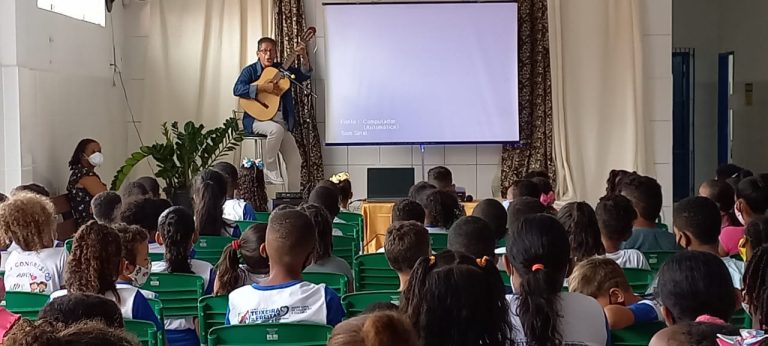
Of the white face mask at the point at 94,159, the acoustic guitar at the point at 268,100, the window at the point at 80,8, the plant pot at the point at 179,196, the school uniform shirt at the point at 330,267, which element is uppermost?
the window at the point at 80,8

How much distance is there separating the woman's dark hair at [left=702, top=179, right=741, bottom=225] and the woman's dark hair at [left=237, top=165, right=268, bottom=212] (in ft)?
12.3

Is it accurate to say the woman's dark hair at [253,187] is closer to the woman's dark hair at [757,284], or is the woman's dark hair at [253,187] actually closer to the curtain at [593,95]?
the curtain at [593,95]

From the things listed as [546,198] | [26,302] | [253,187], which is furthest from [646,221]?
[253,187]

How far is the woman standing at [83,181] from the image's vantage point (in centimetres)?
700

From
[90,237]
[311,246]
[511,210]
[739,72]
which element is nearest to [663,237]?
[511,210]

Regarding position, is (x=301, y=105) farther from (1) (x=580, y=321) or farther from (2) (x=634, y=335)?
A: (1) (x=580, y=321)

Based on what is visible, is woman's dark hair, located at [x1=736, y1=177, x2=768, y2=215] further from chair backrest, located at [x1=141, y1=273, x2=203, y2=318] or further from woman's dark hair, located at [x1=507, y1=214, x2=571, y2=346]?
chair backrest, located at [x1=141, y1=273, x2=203, y2=318]

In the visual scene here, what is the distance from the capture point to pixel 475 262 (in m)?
2.60

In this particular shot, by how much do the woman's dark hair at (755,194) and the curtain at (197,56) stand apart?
5.26 meters

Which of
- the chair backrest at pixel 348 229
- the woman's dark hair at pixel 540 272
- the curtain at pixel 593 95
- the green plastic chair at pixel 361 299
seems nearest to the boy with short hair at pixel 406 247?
the green plastic chair at pixel 361 299

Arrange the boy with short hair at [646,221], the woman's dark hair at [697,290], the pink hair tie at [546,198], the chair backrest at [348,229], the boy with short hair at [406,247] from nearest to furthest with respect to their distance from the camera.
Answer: the woman's dark hair at [697,290]
the boy with short hair at [406,247]
the boy with short hair at [646,221]
the chair backrest at [348,229]
the pink hair tie at [546,198]

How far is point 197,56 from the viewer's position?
8.98 meters

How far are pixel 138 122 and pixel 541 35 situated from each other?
383 centimetres

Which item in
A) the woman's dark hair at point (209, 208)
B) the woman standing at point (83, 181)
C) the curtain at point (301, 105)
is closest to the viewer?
the woman's dark hair at point (209, 208)
